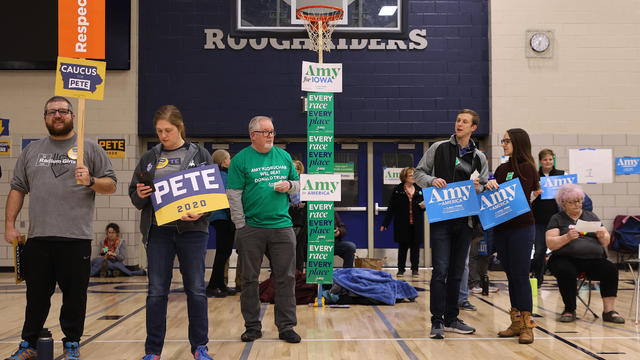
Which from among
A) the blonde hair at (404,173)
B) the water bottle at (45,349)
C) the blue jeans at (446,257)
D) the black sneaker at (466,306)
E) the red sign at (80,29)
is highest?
the red sign at (80,29)

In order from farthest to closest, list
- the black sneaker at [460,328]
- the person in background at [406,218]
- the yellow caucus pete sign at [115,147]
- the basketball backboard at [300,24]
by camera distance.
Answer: the yellow caucus pete sign at [115,147] → the person in background at [406,218] → the basketball backboard at [300,24] → the black sneaker at [460,328]

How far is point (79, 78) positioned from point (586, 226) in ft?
14.1

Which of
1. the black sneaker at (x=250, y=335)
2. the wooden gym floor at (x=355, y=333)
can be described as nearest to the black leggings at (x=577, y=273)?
the wooden gym floor at (x=355, y=333)

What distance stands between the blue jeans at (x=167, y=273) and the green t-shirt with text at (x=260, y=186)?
0.81 m

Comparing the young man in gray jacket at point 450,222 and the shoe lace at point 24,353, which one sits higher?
the young man in gray jacket at point 450,222

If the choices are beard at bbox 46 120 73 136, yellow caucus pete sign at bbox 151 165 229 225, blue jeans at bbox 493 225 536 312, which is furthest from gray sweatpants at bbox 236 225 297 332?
blue jeans at bbox 493 225 536 312

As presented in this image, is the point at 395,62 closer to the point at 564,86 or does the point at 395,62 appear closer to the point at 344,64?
the point at 344,64

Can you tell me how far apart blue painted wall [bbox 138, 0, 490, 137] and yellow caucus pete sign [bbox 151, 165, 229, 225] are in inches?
249

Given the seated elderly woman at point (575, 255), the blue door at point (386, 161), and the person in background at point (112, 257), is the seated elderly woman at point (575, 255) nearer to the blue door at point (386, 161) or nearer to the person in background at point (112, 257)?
the blue door at point (386, 161)

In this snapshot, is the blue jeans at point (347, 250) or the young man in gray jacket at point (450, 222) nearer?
the young man in gray jacket at point (450, 222)

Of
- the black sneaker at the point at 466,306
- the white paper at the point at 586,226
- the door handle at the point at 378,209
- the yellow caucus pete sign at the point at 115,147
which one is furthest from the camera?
the door handle at the point at 378,209

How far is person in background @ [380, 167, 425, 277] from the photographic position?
9.36 m

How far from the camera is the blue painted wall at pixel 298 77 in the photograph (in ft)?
33.0

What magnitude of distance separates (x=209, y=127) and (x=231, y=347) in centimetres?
612
